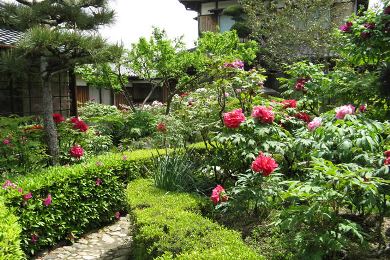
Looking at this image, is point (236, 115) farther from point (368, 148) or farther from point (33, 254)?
point (33, 254)

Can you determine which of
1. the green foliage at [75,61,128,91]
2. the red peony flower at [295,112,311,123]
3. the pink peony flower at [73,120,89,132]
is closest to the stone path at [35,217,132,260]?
the pink peony flower at [73,120,89,132]

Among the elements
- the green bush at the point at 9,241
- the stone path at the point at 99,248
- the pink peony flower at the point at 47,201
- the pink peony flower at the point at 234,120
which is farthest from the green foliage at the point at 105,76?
the green bush at the point at 9,241

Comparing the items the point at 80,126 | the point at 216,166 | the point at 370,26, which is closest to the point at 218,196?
→ the point at 216,166

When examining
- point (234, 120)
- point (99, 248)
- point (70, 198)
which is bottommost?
point (99, 248)

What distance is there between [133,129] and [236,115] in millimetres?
Answer: 6572

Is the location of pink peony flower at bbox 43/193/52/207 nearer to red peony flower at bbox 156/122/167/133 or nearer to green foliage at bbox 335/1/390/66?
red peony flower at bbox 156/122/167/133

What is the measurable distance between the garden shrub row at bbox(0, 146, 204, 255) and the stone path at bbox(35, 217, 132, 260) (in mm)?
139

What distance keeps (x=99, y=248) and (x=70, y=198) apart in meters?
0.85

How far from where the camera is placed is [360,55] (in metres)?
4.35

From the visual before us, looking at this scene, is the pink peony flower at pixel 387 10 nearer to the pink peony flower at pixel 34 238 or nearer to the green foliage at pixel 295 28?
the pink peony flower at pixel 34 238

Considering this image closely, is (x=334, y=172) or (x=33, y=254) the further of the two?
(x=33, y=254)

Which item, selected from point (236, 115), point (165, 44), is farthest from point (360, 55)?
point (165, 44)

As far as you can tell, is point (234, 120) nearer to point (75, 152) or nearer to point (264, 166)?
point (264, 166)

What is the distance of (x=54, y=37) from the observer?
18.2ft
